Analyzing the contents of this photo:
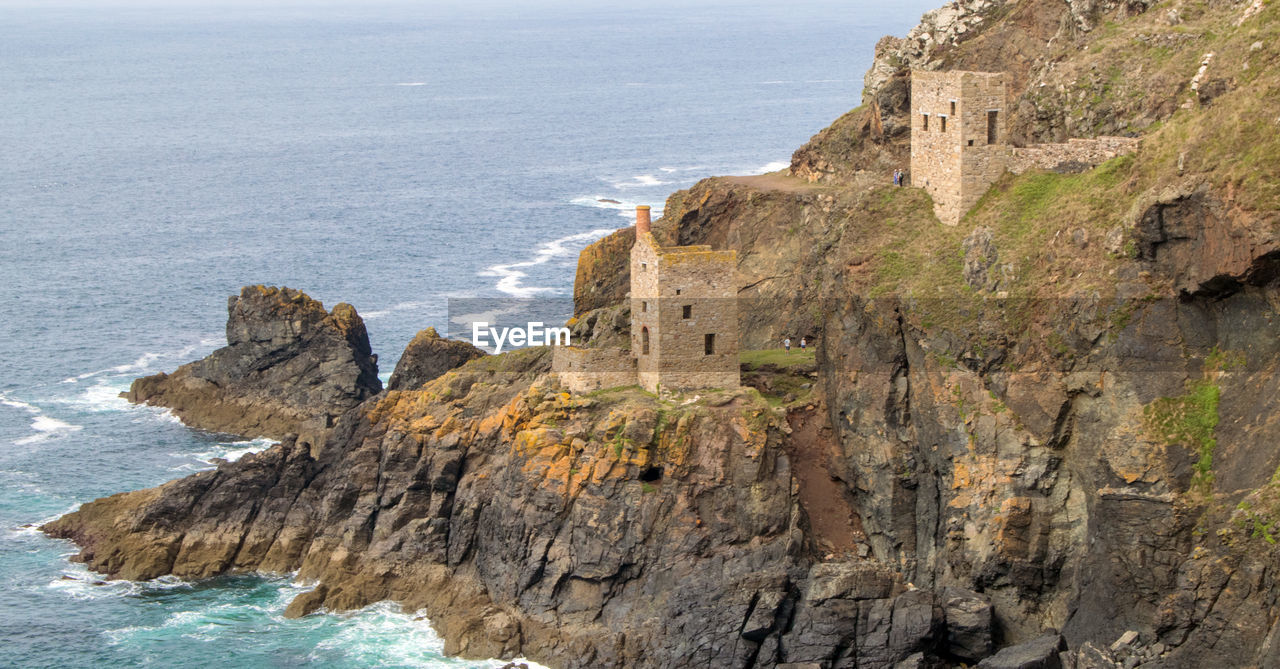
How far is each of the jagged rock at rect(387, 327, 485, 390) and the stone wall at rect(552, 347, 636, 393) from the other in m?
20.7

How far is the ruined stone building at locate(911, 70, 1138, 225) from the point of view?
71438 mm

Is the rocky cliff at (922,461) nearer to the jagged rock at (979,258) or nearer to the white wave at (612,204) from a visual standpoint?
the jagged rock at (979,258)

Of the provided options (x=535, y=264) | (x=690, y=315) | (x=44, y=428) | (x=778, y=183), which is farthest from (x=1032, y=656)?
(x=535, y=264)

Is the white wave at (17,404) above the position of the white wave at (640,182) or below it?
below

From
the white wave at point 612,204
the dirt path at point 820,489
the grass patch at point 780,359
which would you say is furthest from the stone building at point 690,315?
the white wave at point 612,204

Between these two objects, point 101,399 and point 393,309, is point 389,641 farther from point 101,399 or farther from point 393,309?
point 393,309

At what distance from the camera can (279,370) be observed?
330 ft

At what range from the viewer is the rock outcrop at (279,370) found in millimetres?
98500

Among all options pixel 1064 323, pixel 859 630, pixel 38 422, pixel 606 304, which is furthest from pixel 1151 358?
pixel 38 422

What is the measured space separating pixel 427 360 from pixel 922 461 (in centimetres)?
3417

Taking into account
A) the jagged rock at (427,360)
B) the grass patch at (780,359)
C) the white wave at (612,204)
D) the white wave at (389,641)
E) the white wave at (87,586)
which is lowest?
the white wave at (389,641)

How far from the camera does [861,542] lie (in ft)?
232

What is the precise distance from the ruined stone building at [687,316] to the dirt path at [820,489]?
11.7 ft

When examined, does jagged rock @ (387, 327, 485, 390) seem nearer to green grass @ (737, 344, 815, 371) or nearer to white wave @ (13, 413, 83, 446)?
green grass @ (737, 344, 815, 371)
